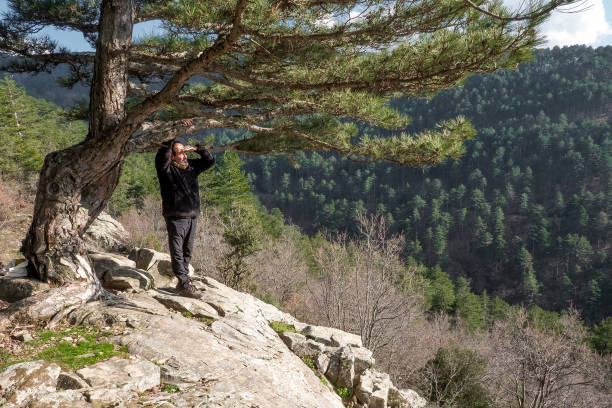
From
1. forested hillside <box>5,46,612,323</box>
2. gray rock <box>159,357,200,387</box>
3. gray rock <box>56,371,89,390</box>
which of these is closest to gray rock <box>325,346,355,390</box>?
gray rock <box>159,357,200,387</box>

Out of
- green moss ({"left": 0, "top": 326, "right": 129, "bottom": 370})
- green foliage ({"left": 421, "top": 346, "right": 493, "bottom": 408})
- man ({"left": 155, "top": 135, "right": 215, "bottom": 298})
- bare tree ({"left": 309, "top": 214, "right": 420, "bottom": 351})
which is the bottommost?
green foliage ({"left": 421, "top": 346, "right": 493, "bottom": 408})

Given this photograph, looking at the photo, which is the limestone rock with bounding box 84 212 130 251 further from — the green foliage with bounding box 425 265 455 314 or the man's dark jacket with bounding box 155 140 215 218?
the green foliage with bounding box 425 265 455 314

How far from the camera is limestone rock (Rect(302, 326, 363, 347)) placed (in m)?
4.90

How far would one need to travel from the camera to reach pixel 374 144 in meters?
4.37

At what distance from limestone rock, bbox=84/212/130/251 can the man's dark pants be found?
5915 millimetres

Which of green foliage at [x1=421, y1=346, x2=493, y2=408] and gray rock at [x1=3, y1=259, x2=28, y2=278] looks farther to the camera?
green foliage at [x1=421, y1=346, x2=493, y2=408]

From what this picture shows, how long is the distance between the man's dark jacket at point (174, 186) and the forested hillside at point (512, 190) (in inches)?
1515

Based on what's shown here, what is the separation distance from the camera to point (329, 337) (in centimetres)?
503

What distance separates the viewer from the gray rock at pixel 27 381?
6.77 ft

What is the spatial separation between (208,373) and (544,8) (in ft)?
12.1

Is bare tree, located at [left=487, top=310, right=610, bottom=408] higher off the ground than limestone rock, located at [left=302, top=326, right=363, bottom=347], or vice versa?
limestone rock, located at [left=302, top=326, right=363, bottom=347]

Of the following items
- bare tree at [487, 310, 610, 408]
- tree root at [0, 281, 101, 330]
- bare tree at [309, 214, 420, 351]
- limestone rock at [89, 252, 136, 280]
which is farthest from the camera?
bare tree at [487, 310, 610, 408]

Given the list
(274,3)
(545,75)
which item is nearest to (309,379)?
(274,3)

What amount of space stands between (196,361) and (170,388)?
406mm
